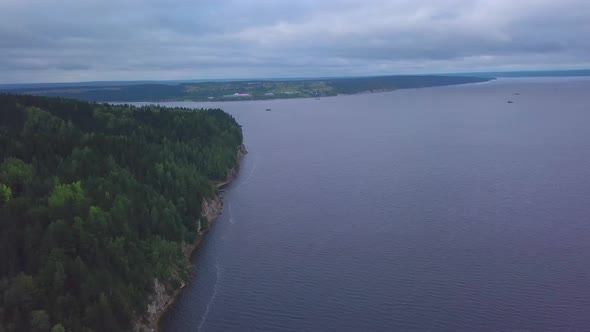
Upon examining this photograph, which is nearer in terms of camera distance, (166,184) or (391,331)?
(391,331)

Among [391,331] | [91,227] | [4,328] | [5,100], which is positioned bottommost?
[391,331]

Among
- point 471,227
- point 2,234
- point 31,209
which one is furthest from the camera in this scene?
point 471,227

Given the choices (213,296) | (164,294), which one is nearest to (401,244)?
(213,296)

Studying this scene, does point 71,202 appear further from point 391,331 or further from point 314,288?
point 391,331

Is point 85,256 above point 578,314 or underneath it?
above

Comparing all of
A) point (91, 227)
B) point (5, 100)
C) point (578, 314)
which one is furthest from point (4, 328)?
point (5, 100)

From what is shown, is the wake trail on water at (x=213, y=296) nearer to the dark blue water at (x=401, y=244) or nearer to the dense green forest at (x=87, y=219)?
the dark blue water at (x=401, y=244)
